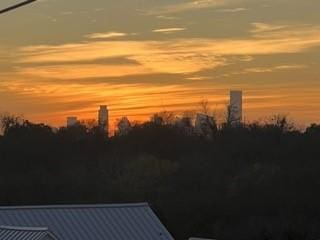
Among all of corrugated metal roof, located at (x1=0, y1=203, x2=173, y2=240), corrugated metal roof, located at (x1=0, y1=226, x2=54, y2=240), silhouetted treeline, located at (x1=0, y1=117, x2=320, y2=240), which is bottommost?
silhouetted treeline, located at (x1=0, y1=117, x2=320, y2=240)

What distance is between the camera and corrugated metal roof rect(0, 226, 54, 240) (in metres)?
20.8

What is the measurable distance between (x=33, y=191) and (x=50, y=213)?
31.3 m

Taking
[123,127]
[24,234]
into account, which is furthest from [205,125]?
[24,234]

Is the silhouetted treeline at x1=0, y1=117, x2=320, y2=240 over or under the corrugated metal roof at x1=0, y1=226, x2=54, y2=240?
under

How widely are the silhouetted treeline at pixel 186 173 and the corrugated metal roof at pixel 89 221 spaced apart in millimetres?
19824

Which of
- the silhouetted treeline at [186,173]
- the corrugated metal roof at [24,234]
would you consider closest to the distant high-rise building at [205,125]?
the silhouetted treeline at [186,173]

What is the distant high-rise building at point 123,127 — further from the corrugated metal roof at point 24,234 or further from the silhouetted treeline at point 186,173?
the corrugated metal roof at point 24,234

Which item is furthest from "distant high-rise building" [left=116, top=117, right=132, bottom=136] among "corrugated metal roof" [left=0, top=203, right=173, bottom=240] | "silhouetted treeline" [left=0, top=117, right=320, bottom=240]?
"corrugated metal roof" [left=0, top=203, right=173, bottom=240]

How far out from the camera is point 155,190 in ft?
213

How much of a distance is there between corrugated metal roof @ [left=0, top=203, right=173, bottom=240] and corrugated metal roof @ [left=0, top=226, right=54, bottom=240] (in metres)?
4.33

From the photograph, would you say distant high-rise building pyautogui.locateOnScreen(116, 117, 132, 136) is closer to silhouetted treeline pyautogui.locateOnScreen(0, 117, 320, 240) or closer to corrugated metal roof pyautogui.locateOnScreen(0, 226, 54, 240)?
silhouetted treeline pyautogui.locateOnScreen(0, 117, 320, 240)

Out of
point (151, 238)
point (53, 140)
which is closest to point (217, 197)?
point (53, 140)

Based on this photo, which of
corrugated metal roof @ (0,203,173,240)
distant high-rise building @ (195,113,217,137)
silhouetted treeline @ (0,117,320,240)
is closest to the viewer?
corrugated metal roof @ (0,203,173,240)

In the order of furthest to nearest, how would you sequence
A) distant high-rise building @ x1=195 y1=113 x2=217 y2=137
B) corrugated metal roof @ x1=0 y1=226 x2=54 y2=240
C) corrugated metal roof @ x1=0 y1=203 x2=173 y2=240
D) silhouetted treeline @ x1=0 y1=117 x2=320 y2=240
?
distant high-rise building @ x1=195 y1=113 x2=217 y2=137 → silhouetted treeline @ x1=0 y1=117 x2=320 y2=240 → corrugated metal roof @ x1=0 y1=203 x2=173 y2=240 → corrugated metal roof @ x1=0 y1=226 x2=54 y2=240
